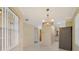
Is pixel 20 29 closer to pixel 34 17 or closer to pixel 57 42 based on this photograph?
pixel 34 17

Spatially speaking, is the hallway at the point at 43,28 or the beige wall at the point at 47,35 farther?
the beige wall at the point at 47,35

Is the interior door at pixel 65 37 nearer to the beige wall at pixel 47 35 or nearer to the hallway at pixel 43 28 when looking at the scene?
the hallway at pixel 43 28

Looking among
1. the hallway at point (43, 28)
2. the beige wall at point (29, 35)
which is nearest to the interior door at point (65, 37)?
the hallway at point (43, 28)

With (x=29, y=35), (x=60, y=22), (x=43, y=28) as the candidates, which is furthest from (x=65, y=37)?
(x=29, y=35)

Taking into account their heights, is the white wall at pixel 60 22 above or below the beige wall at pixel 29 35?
above

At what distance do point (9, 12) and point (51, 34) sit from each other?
85 centimetres

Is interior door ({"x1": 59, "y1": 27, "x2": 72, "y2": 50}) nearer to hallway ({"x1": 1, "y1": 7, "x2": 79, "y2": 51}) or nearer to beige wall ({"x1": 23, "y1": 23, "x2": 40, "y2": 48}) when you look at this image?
hallway ({"x1": 1, "y1": 7, "x2": 79, "y2": 51})

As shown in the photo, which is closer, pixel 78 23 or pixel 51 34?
pixel 78 23

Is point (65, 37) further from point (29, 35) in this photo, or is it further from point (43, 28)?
point (29, 35)

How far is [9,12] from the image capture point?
1549 mm
